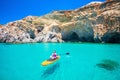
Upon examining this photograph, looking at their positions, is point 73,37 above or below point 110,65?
above

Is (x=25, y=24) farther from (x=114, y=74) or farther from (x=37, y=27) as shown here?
(x=114, y=74)

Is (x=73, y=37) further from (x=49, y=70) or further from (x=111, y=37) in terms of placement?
(x=49, y=70)

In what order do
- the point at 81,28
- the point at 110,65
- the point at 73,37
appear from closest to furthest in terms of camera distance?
1. the point at 110,65
2. the point at 81,28
3. the point at 73,37

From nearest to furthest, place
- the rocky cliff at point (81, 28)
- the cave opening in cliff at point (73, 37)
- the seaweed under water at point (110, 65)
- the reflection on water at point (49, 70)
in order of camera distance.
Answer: the reflection on water at point (49, 70), the seaweed under water at point (110, 65), the rocky cliff at point (81, 28), the cave opening in cliff at point (73, 37)

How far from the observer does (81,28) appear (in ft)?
208

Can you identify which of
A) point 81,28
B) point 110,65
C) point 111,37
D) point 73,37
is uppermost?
point 81,28

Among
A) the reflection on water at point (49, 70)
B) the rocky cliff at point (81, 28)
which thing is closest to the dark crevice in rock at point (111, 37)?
the rocky cliff at point (81, 28)

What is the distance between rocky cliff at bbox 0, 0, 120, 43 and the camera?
53281 millimetres

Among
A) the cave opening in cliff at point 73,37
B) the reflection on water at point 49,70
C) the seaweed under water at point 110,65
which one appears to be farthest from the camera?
the cave opening in cliff at point 73,37

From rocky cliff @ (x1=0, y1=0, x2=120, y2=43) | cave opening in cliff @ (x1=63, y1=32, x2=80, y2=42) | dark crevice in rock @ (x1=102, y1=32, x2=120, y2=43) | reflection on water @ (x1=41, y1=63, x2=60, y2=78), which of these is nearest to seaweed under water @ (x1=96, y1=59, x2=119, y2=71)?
reflection on water @ (x1=41, y1=63, x2=60, y2=78)

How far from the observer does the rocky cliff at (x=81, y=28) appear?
2098 inches

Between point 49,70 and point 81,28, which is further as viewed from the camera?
point 81,28

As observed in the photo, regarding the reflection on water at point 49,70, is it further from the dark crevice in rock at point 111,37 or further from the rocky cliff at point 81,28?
the dark crevice in rock at point 111,37

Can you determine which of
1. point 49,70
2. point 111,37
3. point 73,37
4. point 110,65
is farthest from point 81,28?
point 49,70
